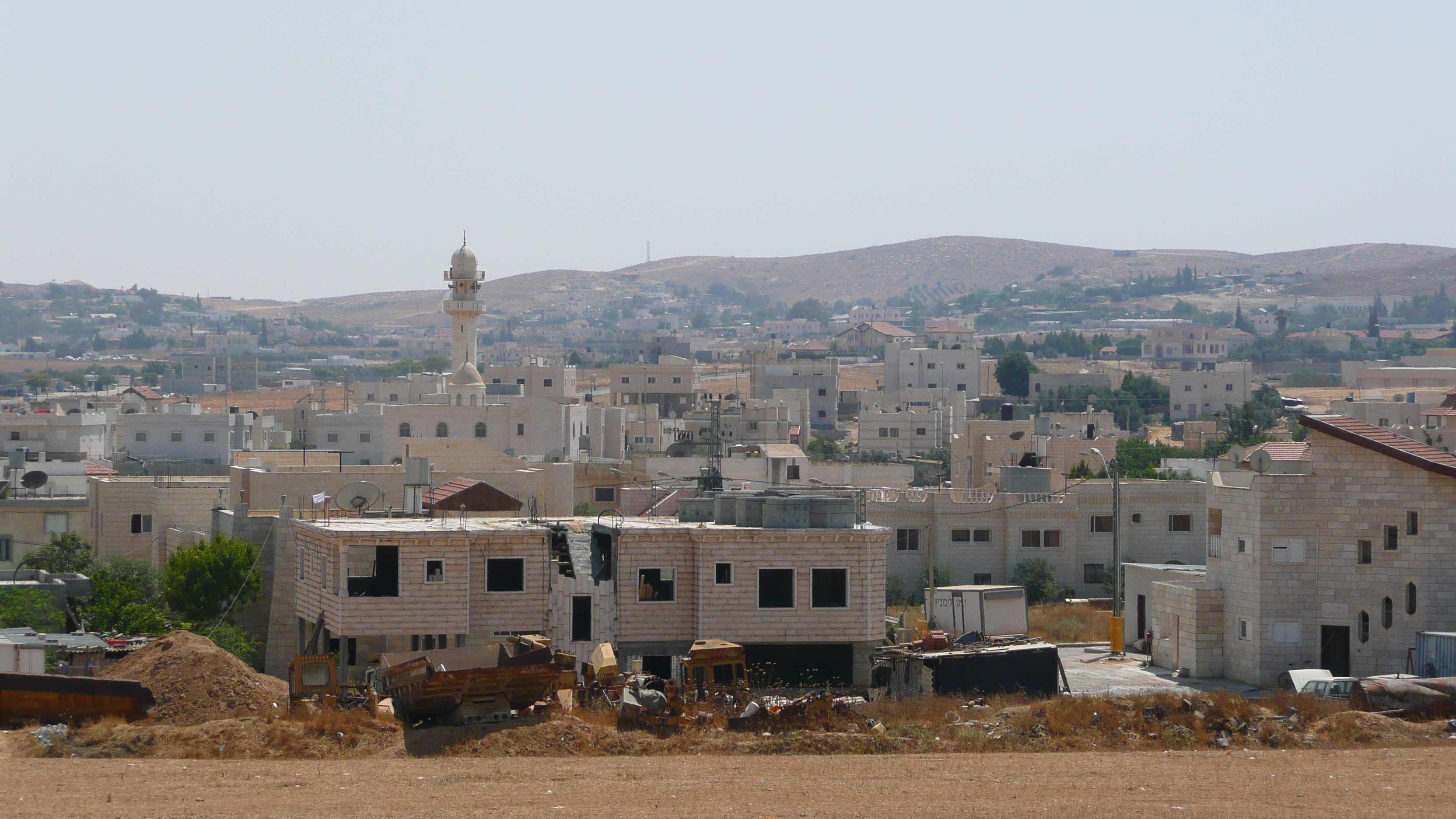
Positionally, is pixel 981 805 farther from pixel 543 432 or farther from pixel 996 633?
pixel 543 432

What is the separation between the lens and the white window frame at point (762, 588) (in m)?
26.5

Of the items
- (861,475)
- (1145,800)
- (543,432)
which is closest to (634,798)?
(1145,800)

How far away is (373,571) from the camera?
86.3 ft

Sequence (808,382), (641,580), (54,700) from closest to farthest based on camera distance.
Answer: (54,700) → (641,580) → (808,382)

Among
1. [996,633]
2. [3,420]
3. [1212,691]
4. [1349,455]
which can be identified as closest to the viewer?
[1212,691]

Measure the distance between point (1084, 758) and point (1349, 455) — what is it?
314 inches

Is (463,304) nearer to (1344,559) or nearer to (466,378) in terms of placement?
(466,378)

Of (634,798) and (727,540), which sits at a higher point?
(727,540)

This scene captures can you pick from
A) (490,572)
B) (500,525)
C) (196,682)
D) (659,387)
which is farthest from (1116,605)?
(659,387)

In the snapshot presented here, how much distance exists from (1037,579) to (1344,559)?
1440 centimetres

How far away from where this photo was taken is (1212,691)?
Result: 25.1 meters

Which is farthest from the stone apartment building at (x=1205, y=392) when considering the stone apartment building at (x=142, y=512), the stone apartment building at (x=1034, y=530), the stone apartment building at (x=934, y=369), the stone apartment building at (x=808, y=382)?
the stone apartment building at (x=142, y=512)

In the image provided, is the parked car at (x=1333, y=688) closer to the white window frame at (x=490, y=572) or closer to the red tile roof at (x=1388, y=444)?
the red tile roof at (x=1388, y=444)

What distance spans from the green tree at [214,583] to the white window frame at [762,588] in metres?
9.06
